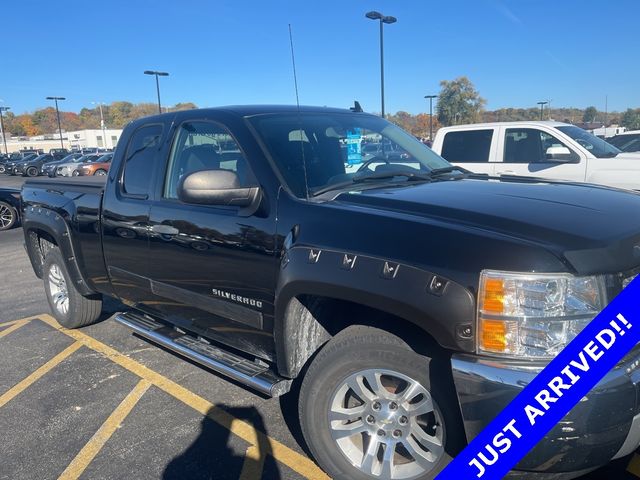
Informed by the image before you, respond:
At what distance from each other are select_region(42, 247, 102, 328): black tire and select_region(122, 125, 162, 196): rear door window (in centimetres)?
137

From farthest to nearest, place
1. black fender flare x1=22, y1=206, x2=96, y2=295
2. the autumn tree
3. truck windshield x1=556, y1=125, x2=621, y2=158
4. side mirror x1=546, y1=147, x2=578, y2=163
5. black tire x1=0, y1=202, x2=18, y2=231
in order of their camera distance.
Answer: the autumn tree < black tire x1=0, y1=202, x2=18, y2=231 < truck windshield x1=556, y1=125, x2=621, y2=158 < side mirror x1=546, y1=147, x2=578, y2=163 < black fender flare x1=22, y1=206, x2=96, y2=295

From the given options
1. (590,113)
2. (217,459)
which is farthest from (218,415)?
(590,113)

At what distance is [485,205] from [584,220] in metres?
0.42

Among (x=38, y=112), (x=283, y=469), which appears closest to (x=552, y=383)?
(x=283, y=469)

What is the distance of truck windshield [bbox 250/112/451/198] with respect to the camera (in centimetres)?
301

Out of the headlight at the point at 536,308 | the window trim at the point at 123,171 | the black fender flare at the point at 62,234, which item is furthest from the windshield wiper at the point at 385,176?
the black fender flare at the point at 62,234

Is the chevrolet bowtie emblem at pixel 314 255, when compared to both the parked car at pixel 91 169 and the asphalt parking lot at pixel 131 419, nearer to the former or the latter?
the asphalt parking lot at pixel 131 419

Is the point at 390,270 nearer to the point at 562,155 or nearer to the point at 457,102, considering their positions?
the point at 562,155

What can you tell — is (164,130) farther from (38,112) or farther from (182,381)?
(38,112)

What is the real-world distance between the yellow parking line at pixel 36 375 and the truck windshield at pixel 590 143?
773 cm

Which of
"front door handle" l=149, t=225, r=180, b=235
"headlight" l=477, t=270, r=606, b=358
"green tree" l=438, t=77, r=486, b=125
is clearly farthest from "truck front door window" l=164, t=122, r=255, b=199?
"green tree" l=438, t=77, r=486, b=125

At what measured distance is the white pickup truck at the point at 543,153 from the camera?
26.5ft

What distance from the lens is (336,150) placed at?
339cm

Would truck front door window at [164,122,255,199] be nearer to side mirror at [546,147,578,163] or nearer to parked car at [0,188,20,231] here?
side mirror at [546,147,578,163]
